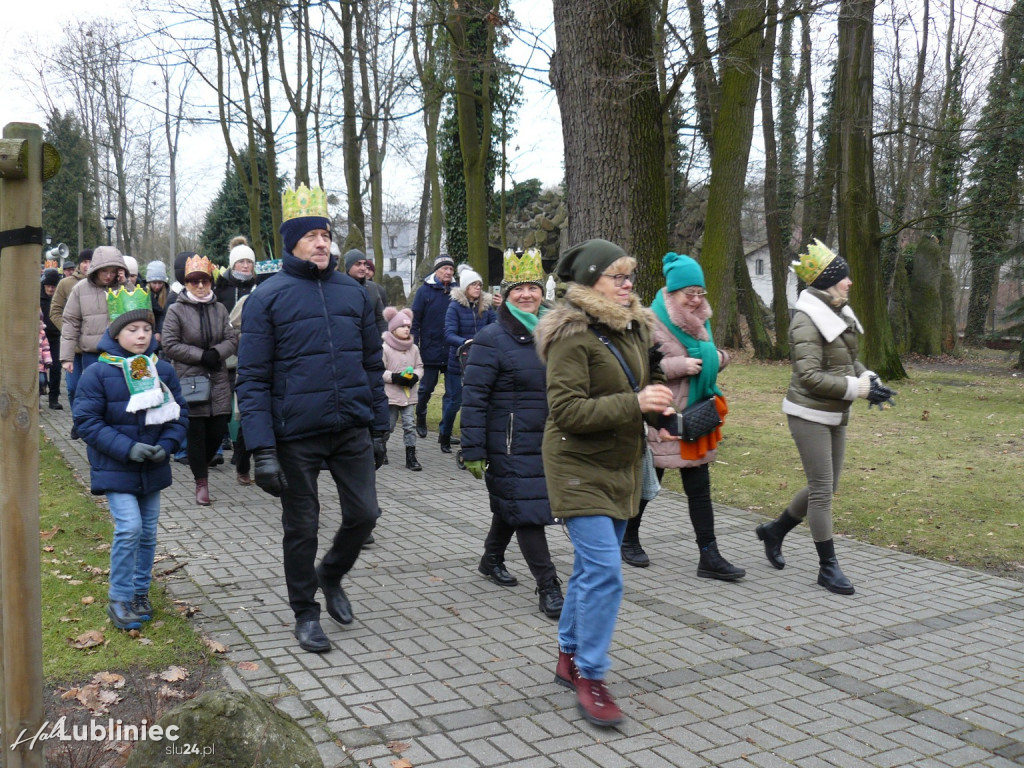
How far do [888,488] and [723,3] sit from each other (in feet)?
26.3

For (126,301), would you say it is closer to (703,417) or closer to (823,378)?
(703,417)

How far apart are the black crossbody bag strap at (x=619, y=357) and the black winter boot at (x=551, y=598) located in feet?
6.05

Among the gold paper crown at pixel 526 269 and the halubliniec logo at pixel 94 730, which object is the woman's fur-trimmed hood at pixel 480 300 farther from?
the halubliniec logo at pixel 94 730

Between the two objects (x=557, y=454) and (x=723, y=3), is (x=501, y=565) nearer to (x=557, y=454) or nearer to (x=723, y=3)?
(x=557, y=454)

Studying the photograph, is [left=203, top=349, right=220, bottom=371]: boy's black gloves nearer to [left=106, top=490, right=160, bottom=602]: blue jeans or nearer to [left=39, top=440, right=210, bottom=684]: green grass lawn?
[left=39, top=440, right=210, bottom=684]: green grass lawn

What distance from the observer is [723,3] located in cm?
1441

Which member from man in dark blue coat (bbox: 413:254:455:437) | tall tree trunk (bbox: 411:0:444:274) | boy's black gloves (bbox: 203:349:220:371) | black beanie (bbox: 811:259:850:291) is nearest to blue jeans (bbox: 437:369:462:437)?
man in dark blue coat (bbox: 413:254:455:437)

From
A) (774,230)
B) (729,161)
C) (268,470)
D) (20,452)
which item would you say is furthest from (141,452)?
(774,230)

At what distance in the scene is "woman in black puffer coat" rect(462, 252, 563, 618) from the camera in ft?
19.0

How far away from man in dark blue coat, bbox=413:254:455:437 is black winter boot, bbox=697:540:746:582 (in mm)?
5753

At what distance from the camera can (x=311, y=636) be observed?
5.14m

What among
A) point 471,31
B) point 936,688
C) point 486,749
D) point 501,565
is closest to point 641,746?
point 486,749

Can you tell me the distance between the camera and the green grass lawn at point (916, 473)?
26.2 ft

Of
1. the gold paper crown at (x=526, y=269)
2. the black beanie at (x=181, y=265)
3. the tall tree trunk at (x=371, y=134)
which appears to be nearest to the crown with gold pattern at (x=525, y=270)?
the gold paper crown at (x=526, y=269)
